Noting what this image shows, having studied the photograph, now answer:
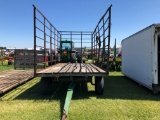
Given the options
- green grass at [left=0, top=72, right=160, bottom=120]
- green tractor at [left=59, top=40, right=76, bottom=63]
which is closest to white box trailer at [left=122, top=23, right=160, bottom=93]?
green grass at [left=0, top=72, right=160, bottom=120]

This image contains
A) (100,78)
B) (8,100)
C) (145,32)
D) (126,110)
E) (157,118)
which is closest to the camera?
(157,118)

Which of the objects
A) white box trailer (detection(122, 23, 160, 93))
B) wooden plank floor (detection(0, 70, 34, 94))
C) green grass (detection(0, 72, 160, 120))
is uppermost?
white box trailer (detection(122, 23, 160, 93))

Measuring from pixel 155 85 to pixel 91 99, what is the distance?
2.24m

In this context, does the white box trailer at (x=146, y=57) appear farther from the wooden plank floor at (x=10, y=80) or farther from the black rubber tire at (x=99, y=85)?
the wooden plank floor at (x=10, y=80)

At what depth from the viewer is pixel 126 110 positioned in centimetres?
488

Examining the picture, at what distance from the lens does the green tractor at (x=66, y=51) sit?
13.3 meters

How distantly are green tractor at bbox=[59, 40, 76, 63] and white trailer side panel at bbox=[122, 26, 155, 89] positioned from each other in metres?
4.80

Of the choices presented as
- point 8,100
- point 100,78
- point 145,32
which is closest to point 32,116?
point 8,100

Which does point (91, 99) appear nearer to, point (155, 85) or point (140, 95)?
point (140, 95)

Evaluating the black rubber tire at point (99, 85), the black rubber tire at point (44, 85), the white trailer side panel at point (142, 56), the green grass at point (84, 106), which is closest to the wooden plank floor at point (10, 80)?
the green grass at point (84, 106)

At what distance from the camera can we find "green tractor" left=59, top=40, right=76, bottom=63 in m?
13.3

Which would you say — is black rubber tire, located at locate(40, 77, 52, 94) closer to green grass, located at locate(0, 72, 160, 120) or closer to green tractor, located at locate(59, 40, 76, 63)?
green grass, located at locate(0, 72, 160, 120)

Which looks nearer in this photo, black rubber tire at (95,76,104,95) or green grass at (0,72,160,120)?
green grass at (0,72,160,120)

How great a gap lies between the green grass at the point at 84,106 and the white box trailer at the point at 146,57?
610 mm
